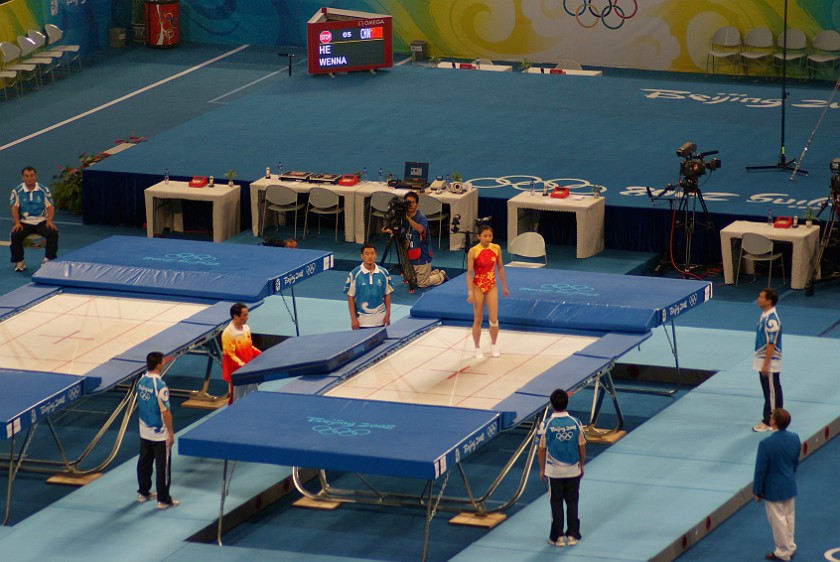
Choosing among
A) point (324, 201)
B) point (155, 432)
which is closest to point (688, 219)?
point (324, 201)

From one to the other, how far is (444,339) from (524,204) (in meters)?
4.68

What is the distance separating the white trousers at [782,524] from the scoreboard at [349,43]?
16655mm

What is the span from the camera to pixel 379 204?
20406 mm

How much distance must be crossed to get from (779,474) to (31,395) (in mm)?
5596

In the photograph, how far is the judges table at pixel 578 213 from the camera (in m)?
19.9

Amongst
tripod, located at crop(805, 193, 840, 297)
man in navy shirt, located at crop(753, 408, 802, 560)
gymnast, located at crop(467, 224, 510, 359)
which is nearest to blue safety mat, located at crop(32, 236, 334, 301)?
gymnast, located at crop(467, 224, 510, 359)

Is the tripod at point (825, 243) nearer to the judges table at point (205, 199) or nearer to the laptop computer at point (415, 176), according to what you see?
the laptop computer at point (415, 176)

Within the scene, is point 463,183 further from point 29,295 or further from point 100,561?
point 100,561

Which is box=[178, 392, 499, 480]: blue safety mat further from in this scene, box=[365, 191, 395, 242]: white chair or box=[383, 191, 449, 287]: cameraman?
box=[365, 191, 395, 242]: white chair

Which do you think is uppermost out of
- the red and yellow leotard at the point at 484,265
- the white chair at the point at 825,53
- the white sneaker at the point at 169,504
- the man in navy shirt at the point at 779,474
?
the white chair at the point at 825,53

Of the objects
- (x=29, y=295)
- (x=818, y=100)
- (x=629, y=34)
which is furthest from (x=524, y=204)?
(x=629, y=34)

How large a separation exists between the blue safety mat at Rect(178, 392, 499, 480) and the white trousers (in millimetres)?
2072

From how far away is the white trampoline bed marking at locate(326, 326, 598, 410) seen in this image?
1407 centimetres

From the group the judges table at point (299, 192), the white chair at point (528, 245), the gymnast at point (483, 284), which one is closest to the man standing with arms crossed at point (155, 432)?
the gymnast at point (483, 284)
